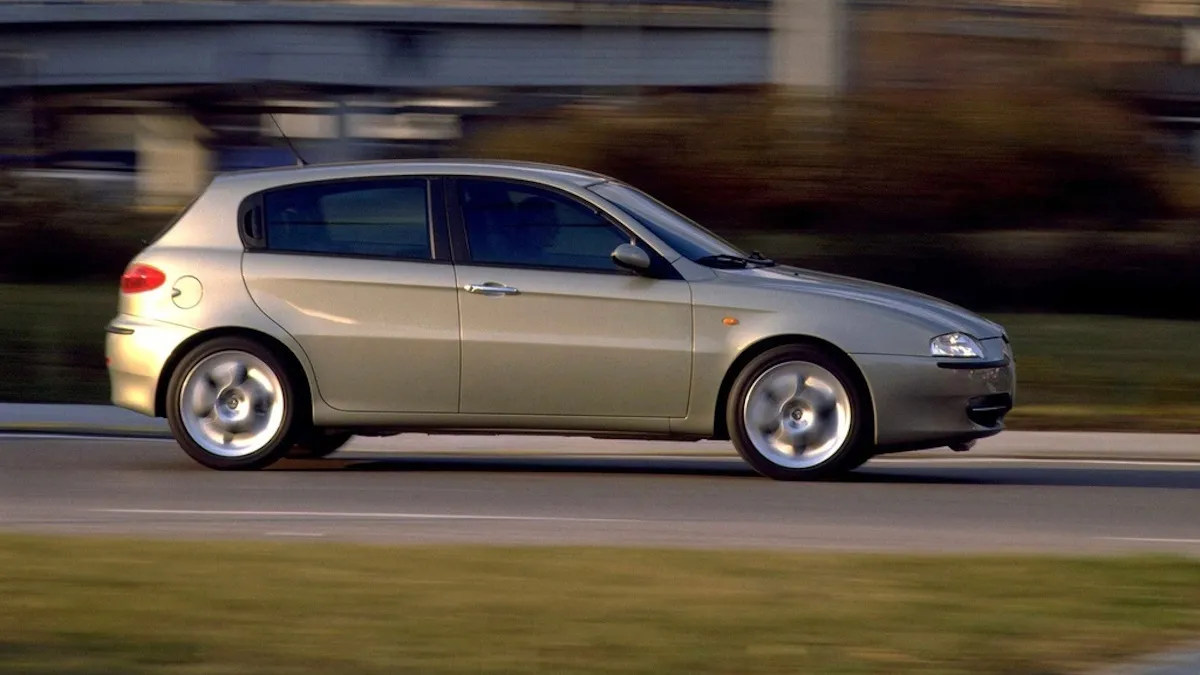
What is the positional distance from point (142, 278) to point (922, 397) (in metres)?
4.00

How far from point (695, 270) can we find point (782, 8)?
35.0 ft

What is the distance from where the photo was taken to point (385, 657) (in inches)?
214

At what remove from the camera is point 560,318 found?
391 inches

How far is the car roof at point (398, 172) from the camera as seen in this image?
10.3 meters

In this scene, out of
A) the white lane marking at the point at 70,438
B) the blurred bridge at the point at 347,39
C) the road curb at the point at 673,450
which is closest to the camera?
the road curb at the point at 673,450

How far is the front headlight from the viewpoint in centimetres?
974

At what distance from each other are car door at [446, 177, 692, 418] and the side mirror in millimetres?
94

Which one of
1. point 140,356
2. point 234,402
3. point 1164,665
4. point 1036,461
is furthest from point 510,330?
point 1164,665

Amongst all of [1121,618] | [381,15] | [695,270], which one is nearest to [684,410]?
[695,270]

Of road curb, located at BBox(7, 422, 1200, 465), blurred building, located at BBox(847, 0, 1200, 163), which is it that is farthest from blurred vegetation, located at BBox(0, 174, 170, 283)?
road curb, located at BBox(7, 422, 1200, 465)

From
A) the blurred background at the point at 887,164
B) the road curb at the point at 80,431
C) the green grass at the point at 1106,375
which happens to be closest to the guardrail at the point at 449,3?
the blurred background at the point at 887,164

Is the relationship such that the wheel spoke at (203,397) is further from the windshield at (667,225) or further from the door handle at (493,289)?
the windshield at (667,225)

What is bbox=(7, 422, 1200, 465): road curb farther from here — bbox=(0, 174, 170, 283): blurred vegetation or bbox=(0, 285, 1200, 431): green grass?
bbox=(0, 174, 170, 283): blurred vegetation

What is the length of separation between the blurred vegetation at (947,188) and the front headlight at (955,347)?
822 centimetres
